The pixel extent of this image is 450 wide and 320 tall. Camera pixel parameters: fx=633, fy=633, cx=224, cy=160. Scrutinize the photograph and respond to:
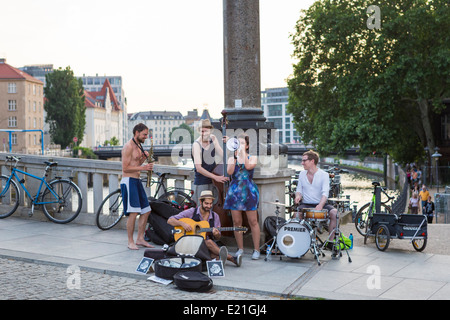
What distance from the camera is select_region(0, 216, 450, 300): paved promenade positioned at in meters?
6.10

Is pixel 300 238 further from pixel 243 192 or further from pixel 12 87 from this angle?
pixel 12 87

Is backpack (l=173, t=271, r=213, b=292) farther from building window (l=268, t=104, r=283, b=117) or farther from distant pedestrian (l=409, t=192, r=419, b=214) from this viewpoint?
building window (l=268, t=104, r=283, b=117)

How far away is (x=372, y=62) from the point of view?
3281 cm

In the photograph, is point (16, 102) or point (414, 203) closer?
point (414, 203)

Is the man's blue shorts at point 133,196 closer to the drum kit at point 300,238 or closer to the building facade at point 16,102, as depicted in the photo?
the drum kit at point 300,238

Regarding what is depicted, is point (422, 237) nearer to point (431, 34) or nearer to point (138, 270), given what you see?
point (138, 270)

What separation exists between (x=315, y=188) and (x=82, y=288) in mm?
3432

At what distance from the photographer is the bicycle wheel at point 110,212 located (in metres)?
9.82

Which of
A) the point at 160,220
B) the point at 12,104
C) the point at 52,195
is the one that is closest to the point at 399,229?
the point at 160,220

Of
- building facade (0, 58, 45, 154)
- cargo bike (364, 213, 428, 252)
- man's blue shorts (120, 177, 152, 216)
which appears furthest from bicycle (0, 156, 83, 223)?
building facade (0, 58, 45, 154)

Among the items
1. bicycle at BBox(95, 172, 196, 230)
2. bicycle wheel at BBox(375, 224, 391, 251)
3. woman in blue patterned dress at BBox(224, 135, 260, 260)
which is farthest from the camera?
bicycle at BBox(95, 172, 196, 230)

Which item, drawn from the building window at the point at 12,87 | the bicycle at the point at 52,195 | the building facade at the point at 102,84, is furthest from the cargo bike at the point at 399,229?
the building facade at the point at 102,84

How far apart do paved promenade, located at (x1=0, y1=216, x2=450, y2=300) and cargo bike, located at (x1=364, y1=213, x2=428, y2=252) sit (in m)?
0.15
